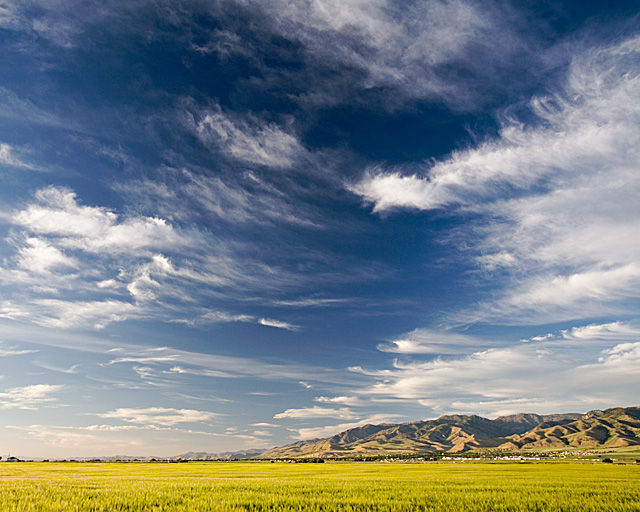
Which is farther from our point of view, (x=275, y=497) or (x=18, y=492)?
(x=18, y=492)

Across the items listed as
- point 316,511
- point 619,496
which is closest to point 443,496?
point 316,511

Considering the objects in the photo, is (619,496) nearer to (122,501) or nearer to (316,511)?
(316,511)

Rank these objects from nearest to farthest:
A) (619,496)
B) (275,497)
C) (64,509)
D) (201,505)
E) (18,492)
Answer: (64,509) → (201,505) → (275,497) → (18,492) → (619,496)

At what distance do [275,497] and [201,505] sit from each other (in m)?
5.70

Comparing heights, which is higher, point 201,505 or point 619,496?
point 201,505

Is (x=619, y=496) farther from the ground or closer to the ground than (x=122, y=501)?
closer to the ground

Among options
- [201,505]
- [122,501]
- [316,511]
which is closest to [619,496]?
[316,511]

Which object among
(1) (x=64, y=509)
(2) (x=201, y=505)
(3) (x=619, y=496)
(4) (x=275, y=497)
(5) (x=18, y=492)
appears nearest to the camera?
(1) (x=64, y=509)

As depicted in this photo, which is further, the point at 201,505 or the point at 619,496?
the point at 619,496

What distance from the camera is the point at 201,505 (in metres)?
22.8

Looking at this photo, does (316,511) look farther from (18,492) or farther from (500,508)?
(18,492)

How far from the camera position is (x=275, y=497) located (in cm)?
2631

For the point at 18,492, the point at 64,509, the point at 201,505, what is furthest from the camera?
the point at 18,492

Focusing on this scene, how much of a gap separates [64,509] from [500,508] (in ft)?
85.7
